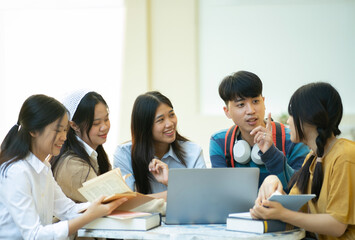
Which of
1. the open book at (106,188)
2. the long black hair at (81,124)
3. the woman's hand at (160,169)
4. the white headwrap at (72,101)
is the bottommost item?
the woman's hand at (160,169)

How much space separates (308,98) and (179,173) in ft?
1.92

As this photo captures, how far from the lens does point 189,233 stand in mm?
1758

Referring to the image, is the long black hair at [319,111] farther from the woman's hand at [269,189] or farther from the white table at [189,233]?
the white table at [189,233]

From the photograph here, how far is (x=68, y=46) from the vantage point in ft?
21.3

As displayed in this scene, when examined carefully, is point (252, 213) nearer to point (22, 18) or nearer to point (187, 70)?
point (187, 70)

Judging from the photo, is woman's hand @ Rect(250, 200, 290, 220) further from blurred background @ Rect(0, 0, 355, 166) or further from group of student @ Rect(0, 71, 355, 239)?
blurred background @ Rect(0, 0, 355, 166)

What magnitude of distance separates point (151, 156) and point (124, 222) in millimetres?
897

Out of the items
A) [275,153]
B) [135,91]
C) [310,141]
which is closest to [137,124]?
[275,153]

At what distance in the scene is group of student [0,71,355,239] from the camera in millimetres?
1796

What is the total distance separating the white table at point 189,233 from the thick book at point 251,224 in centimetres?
3

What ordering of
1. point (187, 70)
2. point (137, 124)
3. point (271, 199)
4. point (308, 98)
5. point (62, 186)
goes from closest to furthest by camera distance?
point (271, 199) < point (308, 98) < point (62, 186) < point (137, 124) < point (187, 70)

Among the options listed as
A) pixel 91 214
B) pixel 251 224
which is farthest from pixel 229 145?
pixel 91 214

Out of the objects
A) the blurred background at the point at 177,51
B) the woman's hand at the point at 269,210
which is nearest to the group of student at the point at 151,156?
the woman's hand at the point at 269,210

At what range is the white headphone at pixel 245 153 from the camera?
257 centimetres
